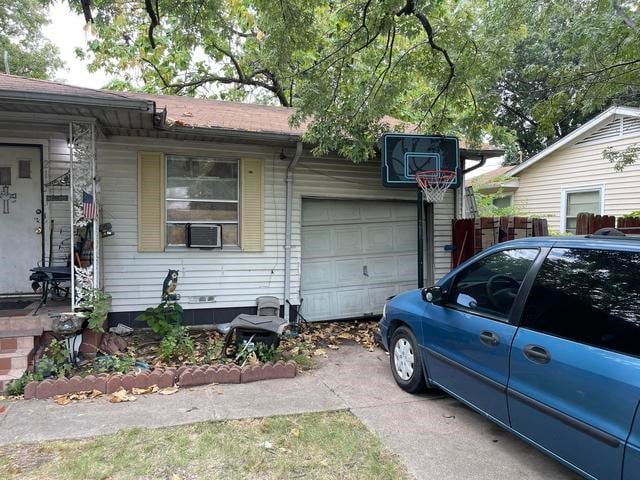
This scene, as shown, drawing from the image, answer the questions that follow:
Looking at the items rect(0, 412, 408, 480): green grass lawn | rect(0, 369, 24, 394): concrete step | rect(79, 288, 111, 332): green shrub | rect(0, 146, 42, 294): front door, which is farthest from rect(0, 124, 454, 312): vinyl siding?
rect(0, 412, 408, 480): green grass lawn

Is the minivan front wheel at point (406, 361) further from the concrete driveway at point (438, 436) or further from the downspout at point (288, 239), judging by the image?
the downspout at point (288, 239)

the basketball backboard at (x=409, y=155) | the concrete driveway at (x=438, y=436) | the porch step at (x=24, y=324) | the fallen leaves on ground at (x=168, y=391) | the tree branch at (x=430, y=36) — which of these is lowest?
the concrete driveway at (x=438, y=436)

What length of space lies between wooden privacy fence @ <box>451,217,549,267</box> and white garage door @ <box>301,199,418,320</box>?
31.2 inches

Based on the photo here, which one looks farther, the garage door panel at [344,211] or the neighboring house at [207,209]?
the garage door panel at [344,211]

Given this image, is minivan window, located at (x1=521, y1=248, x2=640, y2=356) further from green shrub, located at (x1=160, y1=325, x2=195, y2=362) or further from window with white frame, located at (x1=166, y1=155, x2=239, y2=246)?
window with white frame, located at (x1=166, y1=155, x2=239, y2=246)

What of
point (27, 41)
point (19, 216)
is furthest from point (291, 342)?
point (27, 41)

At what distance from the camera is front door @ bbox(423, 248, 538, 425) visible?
318 centimetres

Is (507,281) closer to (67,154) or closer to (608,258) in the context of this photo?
(608,258)

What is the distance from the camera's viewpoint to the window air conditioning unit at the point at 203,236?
260 inches

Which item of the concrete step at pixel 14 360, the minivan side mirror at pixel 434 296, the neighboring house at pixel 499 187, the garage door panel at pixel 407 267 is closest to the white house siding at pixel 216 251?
the garage door panel at pixel 407 267

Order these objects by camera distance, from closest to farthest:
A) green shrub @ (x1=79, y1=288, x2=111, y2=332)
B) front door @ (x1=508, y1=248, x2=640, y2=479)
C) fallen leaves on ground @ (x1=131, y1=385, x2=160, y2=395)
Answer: front door @ (x1=508, y1=248, x2=640, y2=479) < fallen leaves on ground @ (x1=131, y1=385, x2=160, y2=395) < green shrub @ (x1=79, y1=288, x2=111, y2=332)

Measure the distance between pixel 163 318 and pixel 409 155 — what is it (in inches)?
166

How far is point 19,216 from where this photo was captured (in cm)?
602

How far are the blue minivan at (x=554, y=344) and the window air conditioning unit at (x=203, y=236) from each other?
12.4 ft
